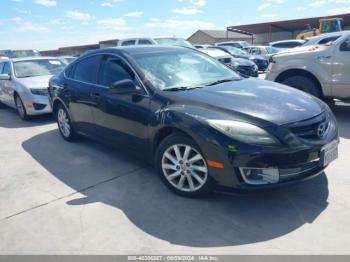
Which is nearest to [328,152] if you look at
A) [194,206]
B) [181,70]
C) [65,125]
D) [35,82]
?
[194,206]

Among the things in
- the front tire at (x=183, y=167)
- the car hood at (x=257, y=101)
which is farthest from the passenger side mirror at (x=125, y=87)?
the front tire at (x=183, y=167)

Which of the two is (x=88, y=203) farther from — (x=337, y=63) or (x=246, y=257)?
(x=337, y=63)

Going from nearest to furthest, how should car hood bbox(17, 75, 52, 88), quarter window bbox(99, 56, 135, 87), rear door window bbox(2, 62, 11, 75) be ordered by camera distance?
1. quarter window bbox(99, 56, 135, 87)
2. car hood bbox(17, 75, 52, 88)
3. rear door window bbox(2, 62, 11, 75)

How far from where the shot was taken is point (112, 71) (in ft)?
14.6

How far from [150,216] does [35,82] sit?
5848 millimetres

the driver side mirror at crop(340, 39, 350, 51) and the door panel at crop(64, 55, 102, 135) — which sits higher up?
the driver side mirror at crop(340, 39, 350, 51)

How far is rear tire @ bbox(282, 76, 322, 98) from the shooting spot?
646 cm

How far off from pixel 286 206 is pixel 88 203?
204cm

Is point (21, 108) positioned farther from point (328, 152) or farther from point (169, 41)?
point (169, 41)

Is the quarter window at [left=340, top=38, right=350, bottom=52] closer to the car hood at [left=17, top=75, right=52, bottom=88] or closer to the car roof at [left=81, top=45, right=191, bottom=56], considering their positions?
the car roof at [left=81, top=45, right=191, bottom=56]

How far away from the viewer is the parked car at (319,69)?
6090mm

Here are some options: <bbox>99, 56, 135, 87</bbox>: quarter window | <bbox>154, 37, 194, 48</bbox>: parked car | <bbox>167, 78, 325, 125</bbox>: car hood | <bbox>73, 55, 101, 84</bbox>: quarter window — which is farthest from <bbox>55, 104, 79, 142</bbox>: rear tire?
<bbox>154, 37, 194, 48</bbox>: parked car

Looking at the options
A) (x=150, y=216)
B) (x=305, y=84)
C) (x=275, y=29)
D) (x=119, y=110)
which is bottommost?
(x=150, y=216)

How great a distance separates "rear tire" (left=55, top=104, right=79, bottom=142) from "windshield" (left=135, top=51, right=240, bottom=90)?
85.7 inches
